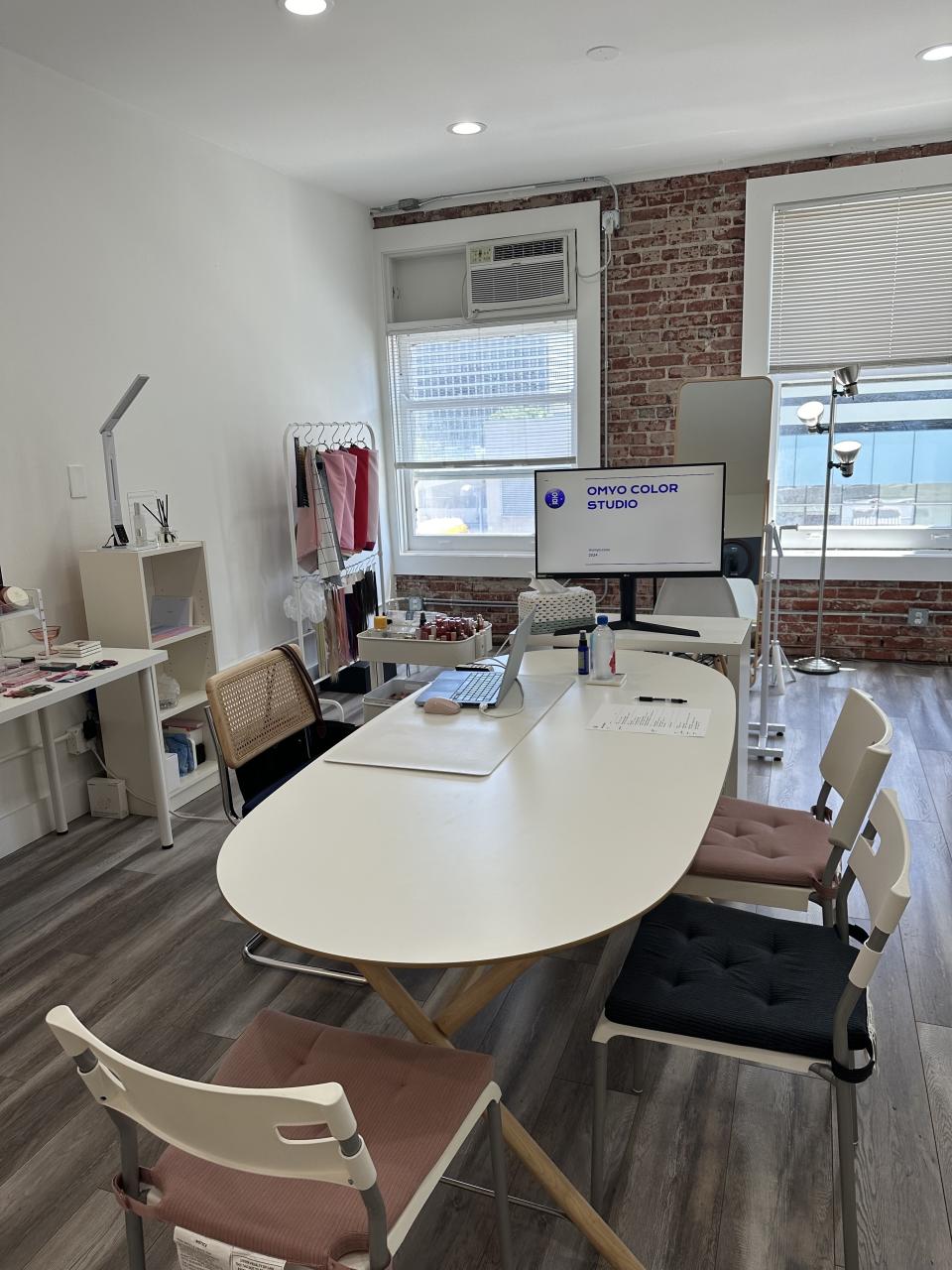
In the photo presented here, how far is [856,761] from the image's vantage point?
1934 mm

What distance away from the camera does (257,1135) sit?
99 cm

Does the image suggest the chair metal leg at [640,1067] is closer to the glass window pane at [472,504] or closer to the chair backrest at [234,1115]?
the chair backrest at [234,1115]

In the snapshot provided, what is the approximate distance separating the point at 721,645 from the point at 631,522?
54 cm

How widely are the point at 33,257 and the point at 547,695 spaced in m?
2.61

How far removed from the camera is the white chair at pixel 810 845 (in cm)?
177

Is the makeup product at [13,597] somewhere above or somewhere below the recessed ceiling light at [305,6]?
below

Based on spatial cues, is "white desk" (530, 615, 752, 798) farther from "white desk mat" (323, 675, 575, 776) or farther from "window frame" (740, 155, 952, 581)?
"window frame" (740, 155, 952, 581)

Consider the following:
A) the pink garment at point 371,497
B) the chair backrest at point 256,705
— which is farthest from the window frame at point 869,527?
the chair backrest at point 256,705

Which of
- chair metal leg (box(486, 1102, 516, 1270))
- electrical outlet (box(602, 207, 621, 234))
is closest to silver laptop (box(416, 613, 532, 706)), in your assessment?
chair metal leg (box(486, 1102, 516, 1270))

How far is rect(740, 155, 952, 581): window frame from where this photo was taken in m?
4.95

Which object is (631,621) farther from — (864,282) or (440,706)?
(864,282)

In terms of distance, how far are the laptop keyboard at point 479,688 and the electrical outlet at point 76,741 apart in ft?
6.15

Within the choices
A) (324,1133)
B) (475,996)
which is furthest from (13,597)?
(324,1133)

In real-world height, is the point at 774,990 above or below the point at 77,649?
below
